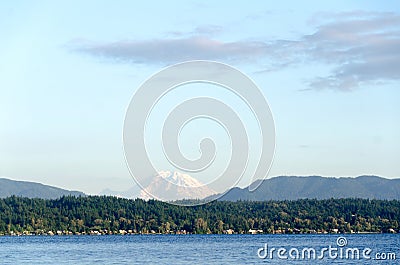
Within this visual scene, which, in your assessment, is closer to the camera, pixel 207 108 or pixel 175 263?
pixel 207 108

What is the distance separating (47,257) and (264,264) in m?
30.6

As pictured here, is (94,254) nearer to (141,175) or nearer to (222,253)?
(222,253)

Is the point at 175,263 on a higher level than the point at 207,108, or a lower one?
lower

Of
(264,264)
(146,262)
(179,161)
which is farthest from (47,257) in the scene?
(179,161)

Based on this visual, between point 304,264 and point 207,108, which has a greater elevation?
point 207,108

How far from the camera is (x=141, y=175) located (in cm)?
5394

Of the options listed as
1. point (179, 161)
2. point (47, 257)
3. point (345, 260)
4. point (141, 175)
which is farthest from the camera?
point (47, 257)

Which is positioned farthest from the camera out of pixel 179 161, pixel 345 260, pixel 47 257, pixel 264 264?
pixel 47 257

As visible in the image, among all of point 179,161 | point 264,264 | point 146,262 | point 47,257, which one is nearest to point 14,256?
point 47,257

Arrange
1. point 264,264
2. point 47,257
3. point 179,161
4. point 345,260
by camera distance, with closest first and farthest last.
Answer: point 179,161 < point 264,264 < point 345,260 < point 47,257

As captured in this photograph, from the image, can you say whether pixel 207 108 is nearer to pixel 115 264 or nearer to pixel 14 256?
pixel 115 264

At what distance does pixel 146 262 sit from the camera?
290 feet

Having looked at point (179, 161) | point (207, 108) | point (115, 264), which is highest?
point (207, 108)

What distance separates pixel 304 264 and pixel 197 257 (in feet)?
50.6
